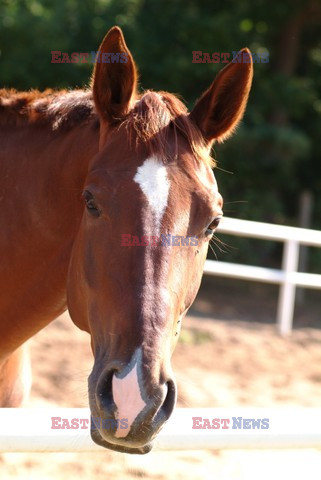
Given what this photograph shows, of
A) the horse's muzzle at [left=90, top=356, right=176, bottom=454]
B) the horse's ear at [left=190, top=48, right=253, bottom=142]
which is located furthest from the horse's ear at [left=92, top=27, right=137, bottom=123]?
the horse's muzzle at [left=90, top=356, right=176, bottom=454]

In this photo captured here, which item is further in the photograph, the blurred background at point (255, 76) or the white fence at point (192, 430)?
the blurred background at point (255, 76)

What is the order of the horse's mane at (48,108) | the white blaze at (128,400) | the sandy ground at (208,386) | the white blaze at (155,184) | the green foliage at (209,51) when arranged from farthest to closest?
the green foliage at (209,51) < the sandy ground at (208,386) < the horse's mane at (48,108) < the white blaze at (155,184) < the white blaze at (128,400)

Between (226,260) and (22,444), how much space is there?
33.1 feet

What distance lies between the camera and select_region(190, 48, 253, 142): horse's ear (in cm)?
273

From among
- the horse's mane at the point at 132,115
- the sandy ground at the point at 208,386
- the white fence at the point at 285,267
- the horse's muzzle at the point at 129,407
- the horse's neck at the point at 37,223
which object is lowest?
the sandy ground at the point at 208,386

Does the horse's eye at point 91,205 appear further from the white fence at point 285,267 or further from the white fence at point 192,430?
the white fence at point 285,267

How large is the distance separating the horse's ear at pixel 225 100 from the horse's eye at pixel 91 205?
0.64 m

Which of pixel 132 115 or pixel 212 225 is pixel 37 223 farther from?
pixel 212 225

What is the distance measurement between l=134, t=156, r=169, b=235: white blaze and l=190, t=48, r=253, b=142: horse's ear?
1.46 ft

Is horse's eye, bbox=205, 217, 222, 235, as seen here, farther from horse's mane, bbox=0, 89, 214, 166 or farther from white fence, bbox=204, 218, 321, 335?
white fence, bbox=204, 218, 321, 335

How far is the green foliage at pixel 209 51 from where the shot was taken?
38.2ft

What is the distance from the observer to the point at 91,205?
242 cm

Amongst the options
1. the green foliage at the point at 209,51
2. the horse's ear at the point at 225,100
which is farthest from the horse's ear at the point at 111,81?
the green foliage at the point at 209,51

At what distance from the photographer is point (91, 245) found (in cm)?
242
